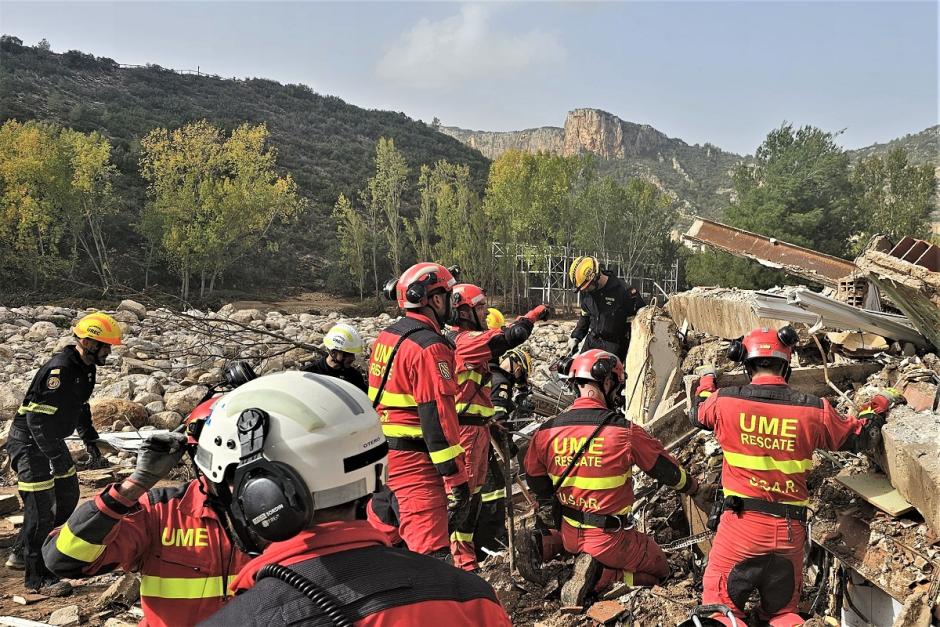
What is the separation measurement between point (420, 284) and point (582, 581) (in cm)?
208

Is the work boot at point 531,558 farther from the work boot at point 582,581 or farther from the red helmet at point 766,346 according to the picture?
the red helmet at point 766,346

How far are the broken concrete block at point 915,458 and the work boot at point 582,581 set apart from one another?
1.81 metres

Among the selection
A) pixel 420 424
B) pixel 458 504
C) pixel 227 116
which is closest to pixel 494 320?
pixel 458 504

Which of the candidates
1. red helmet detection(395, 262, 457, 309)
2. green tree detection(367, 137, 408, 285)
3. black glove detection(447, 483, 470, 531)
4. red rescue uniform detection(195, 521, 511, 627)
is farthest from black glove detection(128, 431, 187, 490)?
green tree detection(367, 137, 408, 285)

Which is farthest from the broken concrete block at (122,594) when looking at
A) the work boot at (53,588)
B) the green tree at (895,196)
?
the green tree at (895,196)

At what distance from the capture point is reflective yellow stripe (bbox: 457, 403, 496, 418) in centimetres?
528

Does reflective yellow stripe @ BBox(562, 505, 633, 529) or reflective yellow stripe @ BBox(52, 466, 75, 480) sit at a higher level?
reflective yellow stripe @ BBox(562, 505, 633, 529)

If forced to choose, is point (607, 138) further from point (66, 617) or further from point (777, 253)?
point (66, 617)

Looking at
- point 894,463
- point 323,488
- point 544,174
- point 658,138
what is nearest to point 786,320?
point 894,463

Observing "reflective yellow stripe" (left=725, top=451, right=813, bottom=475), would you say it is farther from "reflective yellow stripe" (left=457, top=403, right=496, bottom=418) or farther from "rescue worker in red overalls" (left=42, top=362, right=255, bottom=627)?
"rescue worker in red overalls" (left=42, top=362, right=255, bottom=627)

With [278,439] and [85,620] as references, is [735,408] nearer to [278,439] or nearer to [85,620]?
[278,439]

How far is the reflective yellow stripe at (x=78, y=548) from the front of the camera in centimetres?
226

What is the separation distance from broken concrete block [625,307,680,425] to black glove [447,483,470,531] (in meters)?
3.26

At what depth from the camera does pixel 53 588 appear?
5.59 metres
